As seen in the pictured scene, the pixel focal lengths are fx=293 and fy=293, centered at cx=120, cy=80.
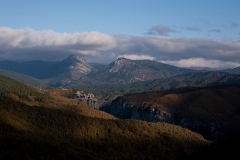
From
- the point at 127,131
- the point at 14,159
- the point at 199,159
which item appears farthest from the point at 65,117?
the point at 199,159

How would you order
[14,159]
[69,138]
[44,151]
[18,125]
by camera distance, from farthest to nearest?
[69,138] → [18,125] → [44,151] → [14,159]

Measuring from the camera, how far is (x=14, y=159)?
9675 cm

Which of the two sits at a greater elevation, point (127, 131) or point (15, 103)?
point (15, 103)

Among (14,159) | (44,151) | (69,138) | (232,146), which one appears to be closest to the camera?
(14,159)

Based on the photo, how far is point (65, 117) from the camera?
589ft

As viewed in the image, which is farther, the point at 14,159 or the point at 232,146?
the point at 232,146

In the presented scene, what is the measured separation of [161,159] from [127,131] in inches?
1210

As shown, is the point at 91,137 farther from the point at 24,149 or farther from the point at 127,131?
the point at 24,149

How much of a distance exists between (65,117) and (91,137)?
23.9 metres

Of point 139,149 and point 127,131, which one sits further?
point 127,131

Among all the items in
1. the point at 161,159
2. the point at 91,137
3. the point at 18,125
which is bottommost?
the point at 161,159

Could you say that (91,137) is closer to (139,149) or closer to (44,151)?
(139,149)

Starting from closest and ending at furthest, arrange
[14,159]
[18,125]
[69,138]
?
1. [14,159]
2. [18,125]
3. [69,138]

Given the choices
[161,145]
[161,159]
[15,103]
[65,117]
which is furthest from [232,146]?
[15,103]
